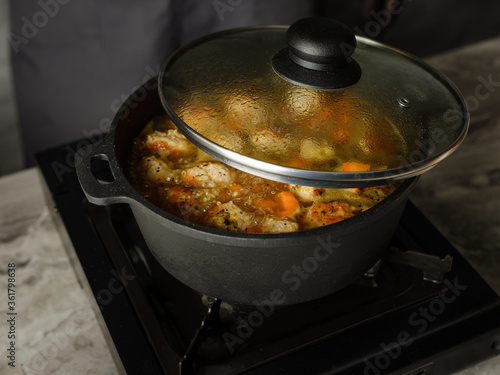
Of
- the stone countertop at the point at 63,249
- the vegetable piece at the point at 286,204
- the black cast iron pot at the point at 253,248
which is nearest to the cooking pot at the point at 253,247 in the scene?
the black cast iron pot at the point at 253,248

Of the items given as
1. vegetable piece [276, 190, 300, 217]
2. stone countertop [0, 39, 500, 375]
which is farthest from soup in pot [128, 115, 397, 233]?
stone countertop [0, 39, 500, 375]

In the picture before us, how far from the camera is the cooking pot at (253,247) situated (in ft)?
2.80

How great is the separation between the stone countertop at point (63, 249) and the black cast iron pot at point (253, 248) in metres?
0.33

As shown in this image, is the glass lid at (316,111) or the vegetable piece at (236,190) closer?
the glass lid at (316,111)

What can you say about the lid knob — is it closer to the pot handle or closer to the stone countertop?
the pot handle

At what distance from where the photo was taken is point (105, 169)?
53.1 inches

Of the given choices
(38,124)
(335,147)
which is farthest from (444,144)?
(38,124)

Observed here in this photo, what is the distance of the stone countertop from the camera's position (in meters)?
1.15

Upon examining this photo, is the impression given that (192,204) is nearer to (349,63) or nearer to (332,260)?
(332,260)

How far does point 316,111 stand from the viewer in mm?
941

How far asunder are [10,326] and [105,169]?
0.43m

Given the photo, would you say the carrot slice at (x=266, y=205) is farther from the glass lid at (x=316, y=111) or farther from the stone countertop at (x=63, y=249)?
the stone countertop at (x=63, y=249)

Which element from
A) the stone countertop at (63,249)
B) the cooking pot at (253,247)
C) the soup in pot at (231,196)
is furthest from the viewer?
the stone countertop at (63,249)

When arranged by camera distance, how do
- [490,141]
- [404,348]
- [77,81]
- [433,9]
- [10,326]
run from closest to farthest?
[404,348] → [10,326] → [490,141] → [77,81] → [433,9]
